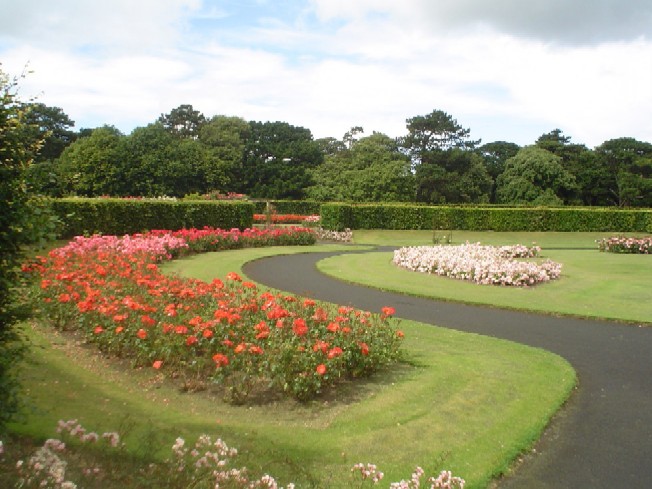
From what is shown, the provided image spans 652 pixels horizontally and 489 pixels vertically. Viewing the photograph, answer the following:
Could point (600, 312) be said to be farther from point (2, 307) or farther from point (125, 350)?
point (2, 307)

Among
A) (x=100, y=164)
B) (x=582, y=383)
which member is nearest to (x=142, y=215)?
(x=582, y=383)

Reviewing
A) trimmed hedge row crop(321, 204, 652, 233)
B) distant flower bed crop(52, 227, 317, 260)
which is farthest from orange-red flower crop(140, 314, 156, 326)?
trimmed hedge row crop(321, 204, 652, 233)

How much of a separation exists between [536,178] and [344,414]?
184 ft

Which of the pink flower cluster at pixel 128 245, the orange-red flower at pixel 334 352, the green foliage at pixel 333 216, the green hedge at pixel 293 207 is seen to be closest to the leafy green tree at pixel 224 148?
the green hedge at pixel 293 207

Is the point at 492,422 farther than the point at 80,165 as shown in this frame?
No

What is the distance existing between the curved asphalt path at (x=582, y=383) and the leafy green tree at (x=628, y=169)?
54004 millimetres

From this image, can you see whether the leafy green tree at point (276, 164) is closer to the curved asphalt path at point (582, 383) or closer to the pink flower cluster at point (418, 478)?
the curved asphalt path at point (582, 383)

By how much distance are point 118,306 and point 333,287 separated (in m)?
6.83

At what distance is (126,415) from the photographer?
489 cm

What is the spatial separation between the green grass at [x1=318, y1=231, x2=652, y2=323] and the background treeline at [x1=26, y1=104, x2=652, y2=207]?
101ft

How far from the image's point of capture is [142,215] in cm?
2097

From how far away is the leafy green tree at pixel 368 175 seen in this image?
166ft

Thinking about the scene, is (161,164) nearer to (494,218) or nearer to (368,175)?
(368,175)

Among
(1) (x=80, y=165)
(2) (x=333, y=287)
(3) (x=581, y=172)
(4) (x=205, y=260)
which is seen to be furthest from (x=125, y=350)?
(3) (x=581, y=172)
